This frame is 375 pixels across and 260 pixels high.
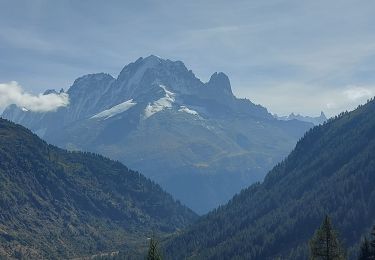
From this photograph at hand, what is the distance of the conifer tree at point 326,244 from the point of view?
66875 mm

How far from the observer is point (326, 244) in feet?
222

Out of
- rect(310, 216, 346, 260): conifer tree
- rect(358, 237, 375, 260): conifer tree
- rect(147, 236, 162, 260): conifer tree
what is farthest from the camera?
rect(147, 236, 162, 260): conifer tree

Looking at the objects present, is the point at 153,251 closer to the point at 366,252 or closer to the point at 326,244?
the point at 326,244

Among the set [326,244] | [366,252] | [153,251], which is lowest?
[366,252]

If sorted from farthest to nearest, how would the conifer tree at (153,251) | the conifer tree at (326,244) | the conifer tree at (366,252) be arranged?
the conifer tree at (153,251), the conifer tree at (366,252), the conifer tree at (326,244)

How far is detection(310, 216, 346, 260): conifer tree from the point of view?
2633 inches

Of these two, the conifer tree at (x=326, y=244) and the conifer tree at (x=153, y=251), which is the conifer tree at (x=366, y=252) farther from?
the conifer tree at (x=153, y=251)

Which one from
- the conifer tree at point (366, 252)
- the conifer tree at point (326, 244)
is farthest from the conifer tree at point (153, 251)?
the conifer tree at point (366, 252)

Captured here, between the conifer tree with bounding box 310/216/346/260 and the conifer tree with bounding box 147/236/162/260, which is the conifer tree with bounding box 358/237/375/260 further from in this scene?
the conifer tree with bounding box 147/236/162/260

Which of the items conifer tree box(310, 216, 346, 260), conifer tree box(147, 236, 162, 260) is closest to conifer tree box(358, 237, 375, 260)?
conifer tree box(310, 216, 346, 260)

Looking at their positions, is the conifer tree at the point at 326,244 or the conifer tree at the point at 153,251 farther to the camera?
the conifer tree at the point at 153,251

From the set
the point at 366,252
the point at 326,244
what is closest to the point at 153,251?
the point at 326,244

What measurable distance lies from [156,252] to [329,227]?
23.0m

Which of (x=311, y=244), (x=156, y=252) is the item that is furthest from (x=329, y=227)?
(x=156, y=252)
